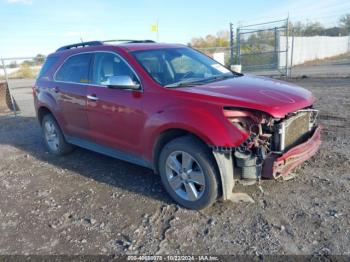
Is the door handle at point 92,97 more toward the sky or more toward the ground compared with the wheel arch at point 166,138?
more toward the sky

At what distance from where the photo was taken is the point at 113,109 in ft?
14.0

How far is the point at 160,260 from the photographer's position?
2.90m

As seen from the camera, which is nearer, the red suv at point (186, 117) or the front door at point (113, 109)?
the red suv at point (186, 117)

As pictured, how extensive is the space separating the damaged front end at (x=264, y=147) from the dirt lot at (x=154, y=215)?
0.53 meters

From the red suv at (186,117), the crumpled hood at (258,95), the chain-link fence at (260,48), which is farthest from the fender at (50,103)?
the chain-link fence at (260,48)

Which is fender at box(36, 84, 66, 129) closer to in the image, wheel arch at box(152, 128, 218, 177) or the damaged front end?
wheel arch at box(152, 128, 218, 177)

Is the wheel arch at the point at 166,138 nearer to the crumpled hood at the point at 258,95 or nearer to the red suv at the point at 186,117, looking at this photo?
the red suv at the point at 186,117

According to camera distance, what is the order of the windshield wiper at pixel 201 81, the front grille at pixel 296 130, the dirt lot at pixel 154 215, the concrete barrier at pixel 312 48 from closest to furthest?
1. the dirt lot at pixel 154 215
2. the front grille at pixel 296 130
3. the windshield wiper at pixel 201 81
4. the concrete barrier at pixel 312 48

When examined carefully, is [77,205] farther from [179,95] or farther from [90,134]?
[179,95]

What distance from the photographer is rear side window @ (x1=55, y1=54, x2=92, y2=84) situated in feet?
16.0

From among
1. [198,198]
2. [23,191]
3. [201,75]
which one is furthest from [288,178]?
[23,191]

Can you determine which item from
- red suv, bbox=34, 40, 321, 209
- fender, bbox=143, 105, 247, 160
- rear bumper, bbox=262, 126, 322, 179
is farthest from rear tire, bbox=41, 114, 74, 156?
rear bumper, bbox=262, 126, 322, 179

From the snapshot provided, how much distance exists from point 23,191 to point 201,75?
3.08 m

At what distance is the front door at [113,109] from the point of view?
403 centimetres
